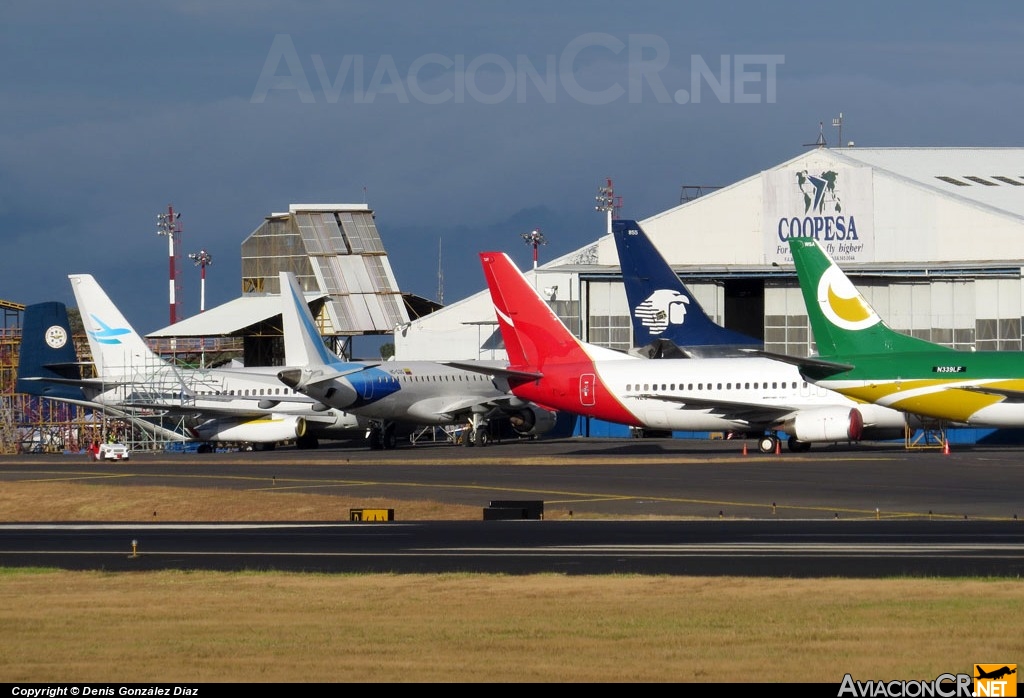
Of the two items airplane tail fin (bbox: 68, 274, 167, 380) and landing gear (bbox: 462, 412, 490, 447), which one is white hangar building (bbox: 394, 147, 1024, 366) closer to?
landing gear (bbox: 462, 412, 490, 447)

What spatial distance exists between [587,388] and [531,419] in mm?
18419

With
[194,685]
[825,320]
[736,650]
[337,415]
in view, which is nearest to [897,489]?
[825,320]

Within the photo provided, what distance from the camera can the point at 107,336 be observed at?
8169 cm

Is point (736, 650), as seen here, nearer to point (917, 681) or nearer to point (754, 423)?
point (917, 681)

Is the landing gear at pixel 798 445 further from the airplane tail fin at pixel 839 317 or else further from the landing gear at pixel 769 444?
the airplane tail fin at pixel 839 317

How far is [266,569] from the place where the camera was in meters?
22.4

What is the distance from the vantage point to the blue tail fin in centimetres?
7000

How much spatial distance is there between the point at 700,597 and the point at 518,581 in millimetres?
2973

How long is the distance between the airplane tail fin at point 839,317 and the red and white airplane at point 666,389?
7.10 feet

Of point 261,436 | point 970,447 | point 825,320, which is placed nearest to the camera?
point 825,320

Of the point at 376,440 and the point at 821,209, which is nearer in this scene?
the point at 376,440

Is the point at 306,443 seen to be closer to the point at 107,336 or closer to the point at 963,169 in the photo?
the point at 107,336

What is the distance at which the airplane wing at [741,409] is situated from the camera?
56.9 metres

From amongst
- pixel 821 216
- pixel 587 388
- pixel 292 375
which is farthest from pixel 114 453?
pixel 821 216
